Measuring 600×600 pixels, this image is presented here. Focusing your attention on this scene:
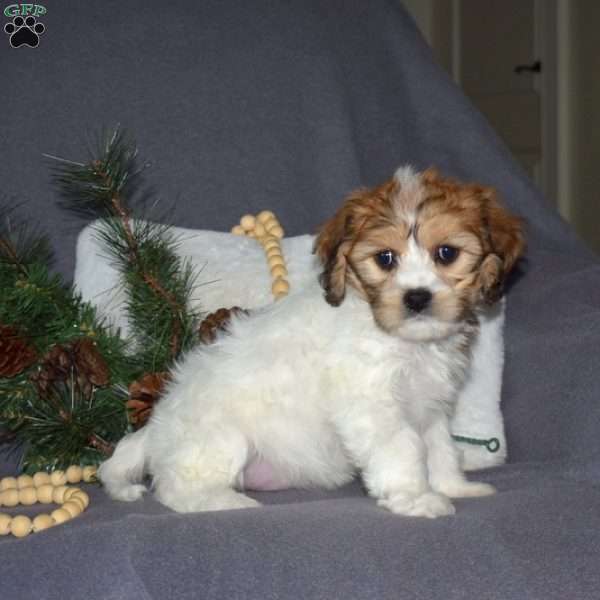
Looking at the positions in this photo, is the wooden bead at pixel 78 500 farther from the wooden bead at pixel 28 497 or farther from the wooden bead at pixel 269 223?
the wooden bead at pixel 269 223

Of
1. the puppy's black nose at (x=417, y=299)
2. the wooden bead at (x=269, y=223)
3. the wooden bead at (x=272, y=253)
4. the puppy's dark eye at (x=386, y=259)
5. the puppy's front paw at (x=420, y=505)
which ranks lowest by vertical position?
the puppy's front paw at (x=420, y=505)

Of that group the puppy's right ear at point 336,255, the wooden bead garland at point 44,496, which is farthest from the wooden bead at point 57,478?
the puppy's right ear at point 336,255

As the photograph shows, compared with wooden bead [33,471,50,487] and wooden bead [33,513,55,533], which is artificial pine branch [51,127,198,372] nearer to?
wooden bead [33,471,50,487]

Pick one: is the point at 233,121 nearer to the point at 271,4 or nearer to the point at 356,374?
the point at 271,4

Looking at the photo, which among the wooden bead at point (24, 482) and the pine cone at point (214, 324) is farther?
the pine cone at point (214, 324)

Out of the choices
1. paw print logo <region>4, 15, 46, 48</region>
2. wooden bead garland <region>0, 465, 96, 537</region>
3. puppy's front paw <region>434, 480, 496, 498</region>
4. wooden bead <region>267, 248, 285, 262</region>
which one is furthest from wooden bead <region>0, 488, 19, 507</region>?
paw print logo <region>4, 15, 46, 48</region>

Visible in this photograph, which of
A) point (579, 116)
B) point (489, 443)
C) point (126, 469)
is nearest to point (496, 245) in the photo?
point (489, 443)

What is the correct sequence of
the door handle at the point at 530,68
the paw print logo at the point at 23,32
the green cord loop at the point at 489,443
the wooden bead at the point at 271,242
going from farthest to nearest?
1. the door handle at the point at 530,68
2. the paw print logo at the point at 23,32
3. the wooden bead at the point at 271,242
4. the green cord loop at the point at 489,443

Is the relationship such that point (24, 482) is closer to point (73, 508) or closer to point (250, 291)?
point (73, 508)
